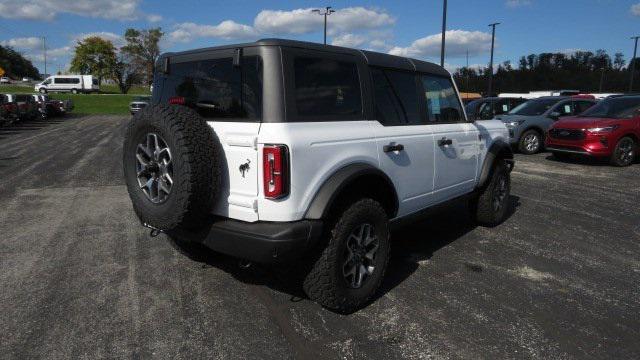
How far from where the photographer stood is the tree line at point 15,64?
9906 centimetres

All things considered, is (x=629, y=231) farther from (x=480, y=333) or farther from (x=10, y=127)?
(x=10, y=127)

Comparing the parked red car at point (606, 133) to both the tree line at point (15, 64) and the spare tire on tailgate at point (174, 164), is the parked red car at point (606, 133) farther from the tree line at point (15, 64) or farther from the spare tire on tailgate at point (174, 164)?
the tree line at point (15, 64)

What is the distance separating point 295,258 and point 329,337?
579 millimetres

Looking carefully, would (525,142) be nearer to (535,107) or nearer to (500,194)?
(535,107)

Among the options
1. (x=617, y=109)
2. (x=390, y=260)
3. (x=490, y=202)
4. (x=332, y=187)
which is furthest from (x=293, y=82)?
(x=617, y=109)

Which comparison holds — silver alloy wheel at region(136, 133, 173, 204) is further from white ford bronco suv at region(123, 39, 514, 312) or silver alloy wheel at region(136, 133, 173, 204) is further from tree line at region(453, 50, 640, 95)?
tree line at region(453, 50, 640, 95)

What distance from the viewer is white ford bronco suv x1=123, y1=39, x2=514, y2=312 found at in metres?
2.94

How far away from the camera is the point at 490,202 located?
546 cm

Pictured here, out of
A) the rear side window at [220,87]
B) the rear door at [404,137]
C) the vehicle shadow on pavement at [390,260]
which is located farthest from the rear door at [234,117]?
the rear door at [404,137]

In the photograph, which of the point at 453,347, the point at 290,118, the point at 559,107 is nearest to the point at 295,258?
the point at 290,118

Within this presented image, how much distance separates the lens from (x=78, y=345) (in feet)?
9.45

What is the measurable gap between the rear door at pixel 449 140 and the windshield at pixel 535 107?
9594mm

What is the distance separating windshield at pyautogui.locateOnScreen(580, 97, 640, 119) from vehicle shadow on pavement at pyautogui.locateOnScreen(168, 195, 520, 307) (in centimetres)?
780

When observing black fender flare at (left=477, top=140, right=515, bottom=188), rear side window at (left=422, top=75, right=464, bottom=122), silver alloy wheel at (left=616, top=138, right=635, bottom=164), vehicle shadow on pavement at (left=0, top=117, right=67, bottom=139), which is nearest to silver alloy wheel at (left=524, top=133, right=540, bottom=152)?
silver alloy wheel at (left=616, top=138, right=635, bottom=164)
